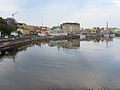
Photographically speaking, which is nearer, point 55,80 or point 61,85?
point 61,85

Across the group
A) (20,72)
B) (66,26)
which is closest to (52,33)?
(66,26)

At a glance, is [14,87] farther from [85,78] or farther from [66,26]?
[66,26]

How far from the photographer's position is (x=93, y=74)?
14.5 m

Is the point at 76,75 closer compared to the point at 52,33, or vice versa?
the point at 76,75

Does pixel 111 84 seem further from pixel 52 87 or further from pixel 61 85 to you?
pixel 52 87

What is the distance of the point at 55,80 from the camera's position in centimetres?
1259

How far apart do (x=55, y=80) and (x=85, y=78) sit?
118 inches

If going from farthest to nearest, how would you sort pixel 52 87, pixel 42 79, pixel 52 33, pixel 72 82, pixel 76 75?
pixel 52 33, pixel 76 75, pixel 42 79, pixel 72 82, pixel 52 87

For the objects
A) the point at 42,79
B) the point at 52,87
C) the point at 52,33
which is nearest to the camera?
the point at 52,87

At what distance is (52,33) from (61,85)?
85994 millimetres

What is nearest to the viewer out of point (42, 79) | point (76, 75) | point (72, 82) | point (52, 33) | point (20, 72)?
point (72, 82)

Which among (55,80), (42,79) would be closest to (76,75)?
(55,80)

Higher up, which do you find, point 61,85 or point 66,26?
point 66,26

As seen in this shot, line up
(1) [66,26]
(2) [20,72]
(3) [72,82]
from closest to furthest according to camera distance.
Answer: (3) [72,82]
(2) [20,72]
(1) [66,26]
